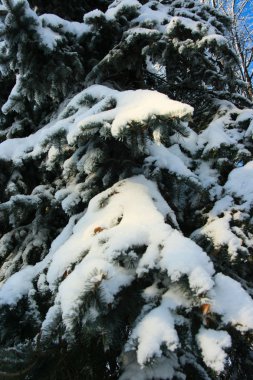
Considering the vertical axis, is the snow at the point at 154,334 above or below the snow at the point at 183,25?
below

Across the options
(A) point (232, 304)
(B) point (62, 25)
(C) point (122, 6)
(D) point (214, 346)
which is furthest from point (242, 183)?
(B) point (62, 25)

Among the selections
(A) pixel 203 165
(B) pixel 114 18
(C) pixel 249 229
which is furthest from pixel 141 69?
(C) pixel 249 229

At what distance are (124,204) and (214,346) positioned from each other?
3.18 ft

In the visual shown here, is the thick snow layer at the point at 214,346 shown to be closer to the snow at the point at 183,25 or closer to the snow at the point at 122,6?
the snow at the point at 183,25

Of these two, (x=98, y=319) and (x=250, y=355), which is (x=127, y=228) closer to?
(x=98, y=319)

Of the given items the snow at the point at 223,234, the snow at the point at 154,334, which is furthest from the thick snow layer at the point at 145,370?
the snow at the point at 223,234

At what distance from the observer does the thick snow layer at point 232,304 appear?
158cm

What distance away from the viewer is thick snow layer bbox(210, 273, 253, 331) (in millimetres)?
1577

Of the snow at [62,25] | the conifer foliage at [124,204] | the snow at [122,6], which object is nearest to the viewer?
the conifer foliage at [124,204]

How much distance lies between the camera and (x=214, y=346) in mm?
1532

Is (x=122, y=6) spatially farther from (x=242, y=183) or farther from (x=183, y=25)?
(x=242, y=183)

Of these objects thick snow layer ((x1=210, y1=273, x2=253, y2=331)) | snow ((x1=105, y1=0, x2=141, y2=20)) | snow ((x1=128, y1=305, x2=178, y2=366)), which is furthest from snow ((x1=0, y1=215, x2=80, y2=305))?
snow ((x1=105, y1=0, x2=141, y2=20))

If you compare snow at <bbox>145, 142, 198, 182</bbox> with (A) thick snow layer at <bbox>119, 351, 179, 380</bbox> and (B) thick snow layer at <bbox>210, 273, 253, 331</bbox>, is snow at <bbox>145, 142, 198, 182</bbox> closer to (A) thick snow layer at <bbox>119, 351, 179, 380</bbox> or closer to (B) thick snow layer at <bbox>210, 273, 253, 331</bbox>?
(B) thick snow layer at <bbox>210, 273, 253, 331</bbox>

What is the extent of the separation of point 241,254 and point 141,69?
8.27 ft
